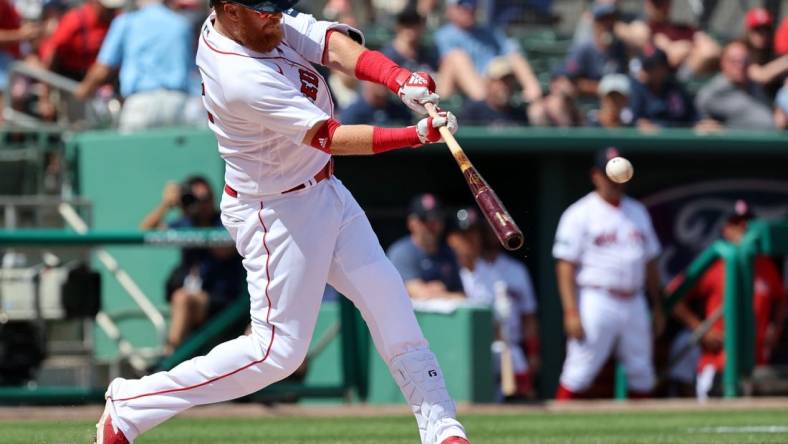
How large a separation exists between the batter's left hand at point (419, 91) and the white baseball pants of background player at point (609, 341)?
5174mm

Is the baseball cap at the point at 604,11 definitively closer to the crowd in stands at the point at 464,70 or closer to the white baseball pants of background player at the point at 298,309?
the crowd in stands at the point at 464,70

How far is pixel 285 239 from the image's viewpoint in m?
4.68

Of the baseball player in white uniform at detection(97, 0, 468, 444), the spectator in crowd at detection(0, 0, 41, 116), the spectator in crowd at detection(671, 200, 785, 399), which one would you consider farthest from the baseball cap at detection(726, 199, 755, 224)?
the baseball player in white uniform at detection(97, 0, 468, 444)

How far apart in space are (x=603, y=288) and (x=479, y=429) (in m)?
2.77

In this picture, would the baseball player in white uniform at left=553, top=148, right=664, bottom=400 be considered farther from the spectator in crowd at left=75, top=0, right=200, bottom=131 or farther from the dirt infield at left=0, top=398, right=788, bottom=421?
the spectator in crowd at left=75, top=0, right=200, bottom=131

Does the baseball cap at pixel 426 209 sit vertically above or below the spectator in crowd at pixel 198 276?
above

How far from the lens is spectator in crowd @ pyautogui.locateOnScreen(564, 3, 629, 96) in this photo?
1125 centimetres

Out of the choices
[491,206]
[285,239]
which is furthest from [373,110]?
[491,206]

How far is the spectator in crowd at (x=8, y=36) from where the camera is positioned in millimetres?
10540

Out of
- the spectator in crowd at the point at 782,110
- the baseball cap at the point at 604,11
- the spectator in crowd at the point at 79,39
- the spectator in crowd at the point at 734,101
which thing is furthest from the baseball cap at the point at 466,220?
the spectator in crowd at the point at 79,39

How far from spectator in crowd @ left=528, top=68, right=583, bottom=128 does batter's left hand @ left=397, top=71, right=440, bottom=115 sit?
631 centimetres

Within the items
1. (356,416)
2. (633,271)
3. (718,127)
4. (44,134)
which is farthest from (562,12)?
(356,416)

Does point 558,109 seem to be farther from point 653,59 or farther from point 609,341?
point 609,341

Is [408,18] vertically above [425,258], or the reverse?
[408,18]
